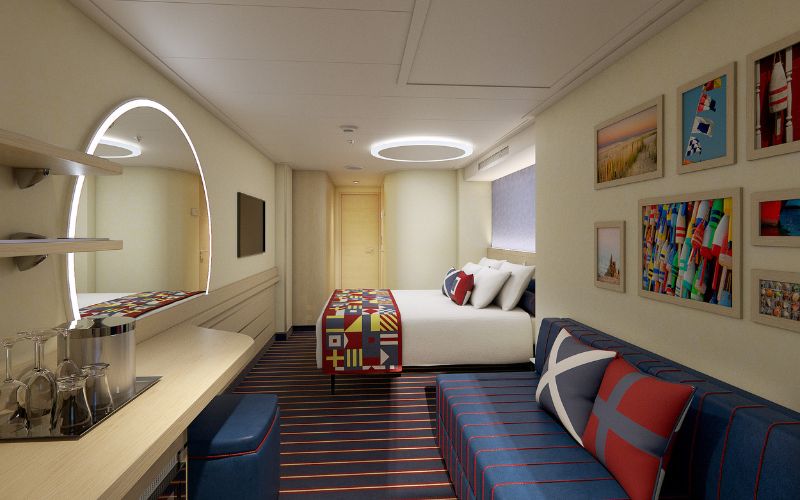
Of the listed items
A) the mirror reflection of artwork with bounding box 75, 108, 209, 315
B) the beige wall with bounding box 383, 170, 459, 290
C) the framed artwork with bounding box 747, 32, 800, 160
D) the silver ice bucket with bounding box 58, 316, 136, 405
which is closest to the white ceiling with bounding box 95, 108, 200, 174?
the mirror reflection of artwork with bounding box 75, 108, 209, 315

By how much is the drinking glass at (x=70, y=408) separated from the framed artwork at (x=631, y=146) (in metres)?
2.40

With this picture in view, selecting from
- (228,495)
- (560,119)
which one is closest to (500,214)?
(560,119)

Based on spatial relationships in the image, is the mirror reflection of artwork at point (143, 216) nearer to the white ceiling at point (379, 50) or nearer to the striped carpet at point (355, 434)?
the white ceiling at point (379, 50)

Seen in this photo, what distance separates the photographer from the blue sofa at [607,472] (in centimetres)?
121

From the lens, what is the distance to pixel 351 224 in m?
8.29

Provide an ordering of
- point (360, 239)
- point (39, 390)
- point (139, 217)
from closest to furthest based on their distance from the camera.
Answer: point (39, 390)
point (139, 217)
point (360, 239)

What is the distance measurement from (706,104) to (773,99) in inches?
11.2

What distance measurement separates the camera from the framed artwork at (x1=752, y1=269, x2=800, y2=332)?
1.37 meters

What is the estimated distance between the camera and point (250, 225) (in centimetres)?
432

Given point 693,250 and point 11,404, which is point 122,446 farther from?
point 693,250

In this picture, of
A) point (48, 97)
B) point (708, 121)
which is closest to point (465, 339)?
point (708, 121)

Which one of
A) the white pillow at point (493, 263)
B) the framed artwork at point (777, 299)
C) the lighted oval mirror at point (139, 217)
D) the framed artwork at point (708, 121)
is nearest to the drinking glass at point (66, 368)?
the lighted oval mirror at point (139, 217)

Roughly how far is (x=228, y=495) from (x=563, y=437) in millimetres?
1408

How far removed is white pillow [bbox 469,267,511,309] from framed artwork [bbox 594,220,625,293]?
Answer: 1596 millimetres
